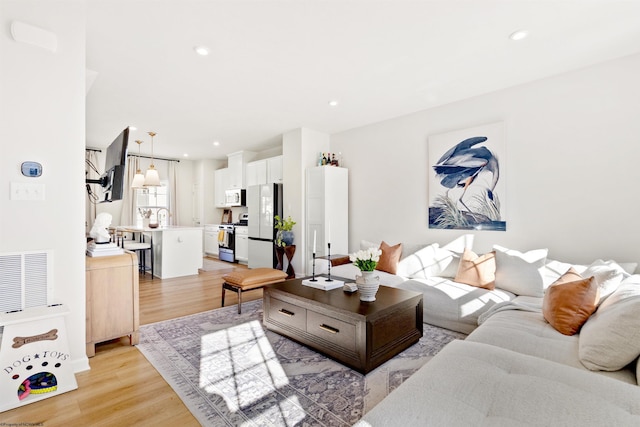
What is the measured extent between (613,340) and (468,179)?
8.65ft

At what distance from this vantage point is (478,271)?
124 inches

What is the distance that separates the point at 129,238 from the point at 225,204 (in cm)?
227

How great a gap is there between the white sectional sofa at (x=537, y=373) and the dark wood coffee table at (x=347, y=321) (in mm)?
608

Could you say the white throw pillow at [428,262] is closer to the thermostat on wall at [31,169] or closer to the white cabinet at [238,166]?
the thermostat on wall at [31,169]

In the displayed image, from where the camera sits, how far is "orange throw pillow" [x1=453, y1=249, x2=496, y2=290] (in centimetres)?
308

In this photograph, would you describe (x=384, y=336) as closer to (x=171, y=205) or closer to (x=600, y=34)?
(x=600, y=34)

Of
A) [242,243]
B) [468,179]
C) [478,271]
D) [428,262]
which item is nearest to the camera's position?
[478,271]

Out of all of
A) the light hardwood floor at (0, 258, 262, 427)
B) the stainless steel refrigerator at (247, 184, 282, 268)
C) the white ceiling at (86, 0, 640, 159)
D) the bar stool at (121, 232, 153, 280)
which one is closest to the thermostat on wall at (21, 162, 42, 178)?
the white ceiling at (86, 0, 640, 159)

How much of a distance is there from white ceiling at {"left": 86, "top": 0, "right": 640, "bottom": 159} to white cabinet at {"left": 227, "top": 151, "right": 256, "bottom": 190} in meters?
2.68

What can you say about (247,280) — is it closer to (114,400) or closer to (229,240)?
(114,400)

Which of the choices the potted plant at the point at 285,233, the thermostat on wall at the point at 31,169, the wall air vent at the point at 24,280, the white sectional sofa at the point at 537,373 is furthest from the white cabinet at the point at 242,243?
the white sectional sofa at the point at 537,373

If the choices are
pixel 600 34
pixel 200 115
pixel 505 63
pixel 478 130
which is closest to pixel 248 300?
pixel 200 115

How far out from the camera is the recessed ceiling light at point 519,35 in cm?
245

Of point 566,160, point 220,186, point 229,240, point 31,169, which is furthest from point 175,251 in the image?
point 566,160
